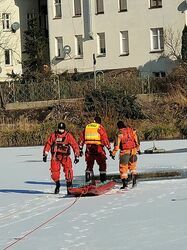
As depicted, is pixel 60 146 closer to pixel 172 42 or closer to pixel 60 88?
pixel 60 88

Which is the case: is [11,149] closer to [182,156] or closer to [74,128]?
[74,128]

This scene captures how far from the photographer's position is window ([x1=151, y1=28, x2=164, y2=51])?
156 ft

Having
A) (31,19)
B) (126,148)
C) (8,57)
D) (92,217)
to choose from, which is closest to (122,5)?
(31,19)

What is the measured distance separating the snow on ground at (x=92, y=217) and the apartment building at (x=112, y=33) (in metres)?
30.3

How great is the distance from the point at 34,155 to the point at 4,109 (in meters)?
15.6

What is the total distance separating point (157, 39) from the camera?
157ft

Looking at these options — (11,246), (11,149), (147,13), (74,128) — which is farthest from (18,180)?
(147,13)

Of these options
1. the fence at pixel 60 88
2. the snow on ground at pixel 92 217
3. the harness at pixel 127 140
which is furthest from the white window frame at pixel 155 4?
the harness at pixel 127 140

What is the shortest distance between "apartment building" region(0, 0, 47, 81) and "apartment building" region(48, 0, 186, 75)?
4886mm

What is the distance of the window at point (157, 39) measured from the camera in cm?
4748

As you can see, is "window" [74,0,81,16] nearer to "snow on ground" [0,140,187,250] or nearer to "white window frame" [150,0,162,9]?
"white window frame" [150,0,162,9]

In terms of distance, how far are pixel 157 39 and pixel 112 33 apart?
131 inches

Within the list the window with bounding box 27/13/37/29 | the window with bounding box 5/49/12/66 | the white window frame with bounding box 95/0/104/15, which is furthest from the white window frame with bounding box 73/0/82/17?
the window with bounding box 5/49/12/66

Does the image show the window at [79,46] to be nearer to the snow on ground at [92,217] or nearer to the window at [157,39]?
the window at [157,39]
